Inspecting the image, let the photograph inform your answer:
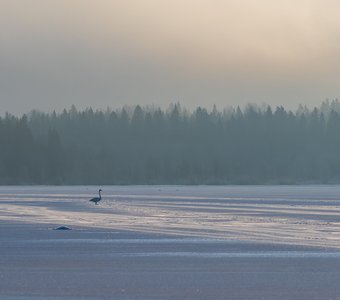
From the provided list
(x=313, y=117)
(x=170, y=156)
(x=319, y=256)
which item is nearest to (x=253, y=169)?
(x=170, y=156)

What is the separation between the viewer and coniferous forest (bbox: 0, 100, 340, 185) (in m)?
152

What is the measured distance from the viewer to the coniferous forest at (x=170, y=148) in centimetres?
15200

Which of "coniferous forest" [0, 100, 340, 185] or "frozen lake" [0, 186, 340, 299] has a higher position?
"coniferous forest" [0, 100, 340, 185]

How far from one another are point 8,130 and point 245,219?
116340 millimetres

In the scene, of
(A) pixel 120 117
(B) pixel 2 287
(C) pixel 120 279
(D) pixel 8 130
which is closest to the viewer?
(B) pixel 2 287

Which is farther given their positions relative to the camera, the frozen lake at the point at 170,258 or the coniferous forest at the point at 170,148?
the coniferous forest at the point at 170,148

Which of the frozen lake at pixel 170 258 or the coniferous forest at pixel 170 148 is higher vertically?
the coniferous forest at pixel 170 148

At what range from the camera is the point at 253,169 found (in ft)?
551

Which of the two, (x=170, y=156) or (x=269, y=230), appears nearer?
(x=269, y=230)

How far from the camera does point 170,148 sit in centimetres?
17550

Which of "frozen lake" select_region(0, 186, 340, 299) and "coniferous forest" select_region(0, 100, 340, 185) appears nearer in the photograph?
"frozen lake" select_region(0, 186, 340, 299)

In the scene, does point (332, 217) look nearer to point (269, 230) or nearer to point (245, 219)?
point (245, 219)

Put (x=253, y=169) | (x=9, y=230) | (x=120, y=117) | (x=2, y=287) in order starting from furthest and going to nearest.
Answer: (x=120, y=117)
(x=253, y=169)
(x=9, y=230)
(x=2, y=287)

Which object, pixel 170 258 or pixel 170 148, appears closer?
pixel 170 258
